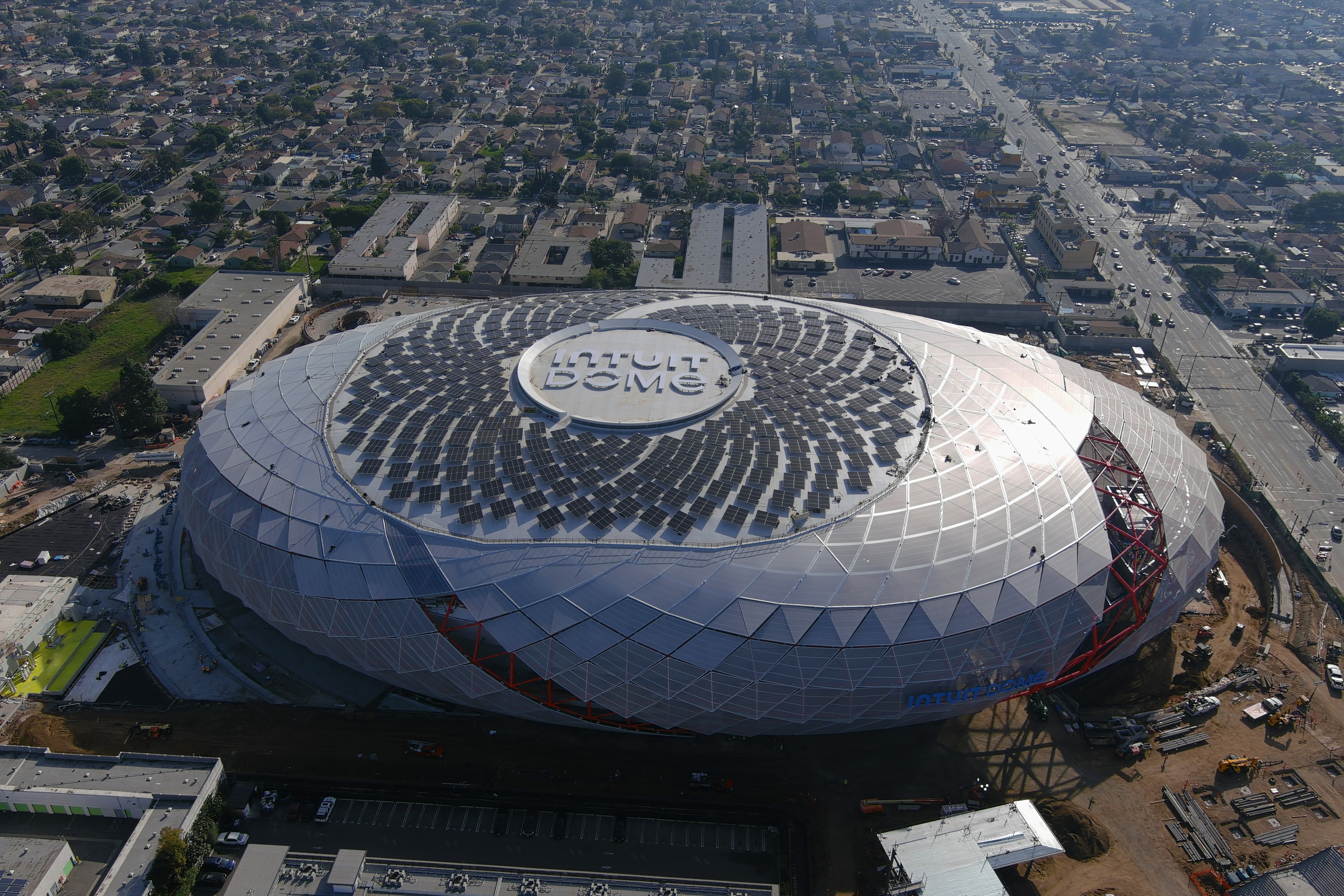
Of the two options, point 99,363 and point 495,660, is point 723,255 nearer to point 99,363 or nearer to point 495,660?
point 99,363

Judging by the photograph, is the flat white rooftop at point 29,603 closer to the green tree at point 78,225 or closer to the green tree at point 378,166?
the green tree at point 78,225

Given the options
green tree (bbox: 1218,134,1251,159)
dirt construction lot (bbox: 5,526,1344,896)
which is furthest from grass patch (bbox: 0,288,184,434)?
green tree (bbox: 1218,134,1251,159)

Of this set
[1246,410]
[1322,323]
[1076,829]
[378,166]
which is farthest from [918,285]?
[378,166]

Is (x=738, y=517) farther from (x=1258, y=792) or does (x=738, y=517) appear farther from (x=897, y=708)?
(x=1258, y=792)

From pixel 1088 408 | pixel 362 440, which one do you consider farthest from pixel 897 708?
pixel 362 440

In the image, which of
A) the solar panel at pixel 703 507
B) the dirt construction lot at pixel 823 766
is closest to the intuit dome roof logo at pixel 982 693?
the dirt construction lot at pixel 823 766

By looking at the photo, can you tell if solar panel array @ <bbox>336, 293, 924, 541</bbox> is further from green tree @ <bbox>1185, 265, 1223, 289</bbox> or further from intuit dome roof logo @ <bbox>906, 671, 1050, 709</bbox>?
green tree @ <bbox>1185, 265, 1223, 289</bbox>

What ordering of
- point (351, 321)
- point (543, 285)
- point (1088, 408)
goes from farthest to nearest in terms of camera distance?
point (543, 285)
point (351, 321)
point (1088, 408)
